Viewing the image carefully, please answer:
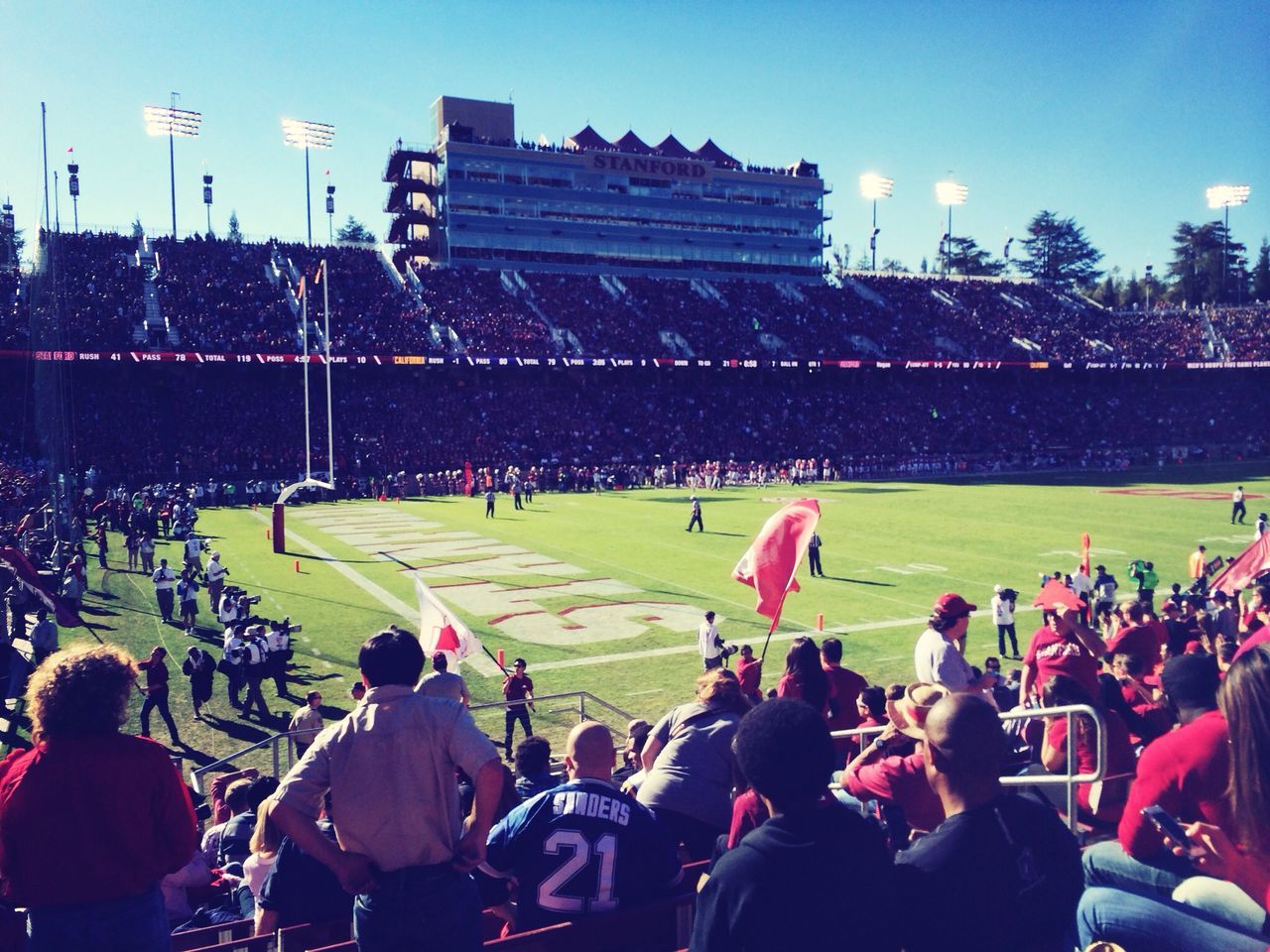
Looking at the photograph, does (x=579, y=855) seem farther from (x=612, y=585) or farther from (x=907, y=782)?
(x=612, y=585)

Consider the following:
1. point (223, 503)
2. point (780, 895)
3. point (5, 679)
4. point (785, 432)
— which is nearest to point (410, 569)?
point (5, 679)

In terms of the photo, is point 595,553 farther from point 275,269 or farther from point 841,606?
point 275,269

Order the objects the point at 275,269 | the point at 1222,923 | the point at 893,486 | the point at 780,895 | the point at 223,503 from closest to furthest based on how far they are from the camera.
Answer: the point at 780,895, the point at 1222,923, the point at 223,503, the point at 893,486, the point at 275,269

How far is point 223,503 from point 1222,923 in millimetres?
43305

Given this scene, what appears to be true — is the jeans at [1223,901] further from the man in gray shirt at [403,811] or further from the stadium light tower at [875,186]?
the stadium light tower at [875,186]

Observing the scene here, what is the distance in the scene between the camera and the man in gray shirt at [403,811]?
3.49m

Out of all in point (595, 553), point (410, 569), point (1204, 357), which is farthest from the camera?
point (1204, 357)

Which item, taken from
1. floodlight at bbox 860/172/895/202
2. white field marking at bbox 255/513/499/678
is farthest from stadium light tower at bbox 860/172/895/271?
white field marking at bbox 255/513/499/678

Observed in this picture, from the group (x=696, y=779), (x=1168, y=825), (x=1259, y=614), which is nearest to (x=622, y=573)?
(x=1259, y=614)

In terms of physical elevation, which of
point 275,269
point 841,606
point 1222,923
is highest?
point 275,269

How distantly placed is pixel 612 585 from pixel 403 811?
767 inches

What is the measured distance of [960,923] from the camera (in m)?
2.83

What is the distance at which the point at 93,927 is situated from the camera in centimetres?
334

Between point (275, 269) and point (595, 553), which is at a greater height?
point (275, 269)
